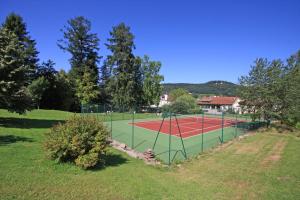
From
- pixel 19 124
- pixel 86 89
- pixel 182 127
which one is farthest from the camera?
pixel 86 89

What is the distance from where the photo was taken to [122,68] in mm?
51344

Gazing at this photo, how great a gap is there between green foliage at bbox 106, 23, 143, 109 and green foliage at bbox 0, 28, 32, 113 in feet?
105

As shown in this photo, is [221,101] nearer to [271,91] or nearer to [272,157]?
[271,91]

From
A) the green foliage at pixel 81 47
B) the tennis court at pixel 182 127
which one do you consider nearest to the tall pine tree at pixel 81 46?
the green foliage at pixel 81 47

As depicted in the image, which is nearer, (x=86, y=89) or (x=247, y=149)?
(x=247, y=149)

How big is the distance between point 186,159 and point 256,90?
16.7 m

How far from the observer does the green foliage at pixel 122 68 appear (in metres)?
50.7

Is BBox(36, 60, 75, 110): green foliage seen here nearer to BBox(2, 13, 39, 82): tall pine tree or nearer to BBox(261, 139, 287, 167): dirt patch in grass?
BBox(2, 13, 39, 82): tall pine tree

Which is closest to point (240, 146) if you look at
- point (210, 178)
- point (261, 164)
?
point (261, 164)

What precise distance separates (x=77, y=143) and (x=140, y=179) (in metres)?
2.64

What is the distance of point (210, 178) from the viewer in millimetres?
9188

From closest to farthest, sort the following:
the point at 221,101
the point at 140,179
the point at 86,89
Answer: the point at 140,179
the point at 86,89
the point at 221,101

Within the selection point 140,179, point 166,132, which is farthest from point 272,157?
point 166,132

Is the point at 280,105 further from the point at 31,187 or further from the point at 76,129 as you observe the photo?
the point at 31,187
